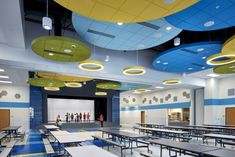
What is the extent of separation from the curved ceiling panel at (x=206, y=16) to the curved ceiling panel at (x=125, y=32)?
825mm

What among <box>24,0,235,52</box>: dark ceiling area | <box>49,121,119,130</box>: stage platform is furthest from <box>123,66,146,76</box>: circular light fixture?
<box>49,121,119,130</box>: stage platform

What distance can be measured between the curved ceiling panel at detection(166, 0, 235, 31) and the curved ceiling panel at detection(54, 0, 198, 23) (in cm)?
136

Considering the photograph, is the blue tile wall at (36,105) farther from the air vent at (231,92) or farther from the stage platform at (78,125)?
the air vent at (231,92)

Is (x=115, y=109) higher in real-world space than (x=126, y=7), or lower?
lower

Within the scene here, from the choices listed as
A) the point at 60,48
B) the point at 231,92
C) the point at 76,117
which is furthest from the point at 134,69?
the point at 76,117

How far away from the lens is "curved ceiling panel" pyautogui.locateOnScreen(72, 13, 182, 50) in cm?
591

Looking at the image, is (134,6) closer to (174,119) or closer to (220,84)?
(220,84)

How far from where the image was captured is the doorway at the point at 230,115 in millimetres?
13297

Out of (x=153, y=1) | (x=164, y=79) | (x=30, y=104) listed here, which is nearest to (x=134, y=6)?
(x=153, y=1)

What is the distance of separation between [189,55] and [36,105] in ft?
48.4

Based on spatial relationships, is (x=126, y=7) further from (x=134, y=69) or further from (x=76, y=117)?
(x=76, y=117)

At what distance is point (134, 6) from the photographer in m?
3.40

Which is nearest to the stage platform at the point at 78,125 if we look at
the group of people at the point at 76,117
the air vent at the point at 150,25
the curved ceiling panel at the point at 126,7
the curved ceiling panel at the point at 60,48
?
the group of people at the point at 76,117

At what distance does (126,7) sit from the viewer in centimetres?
339
